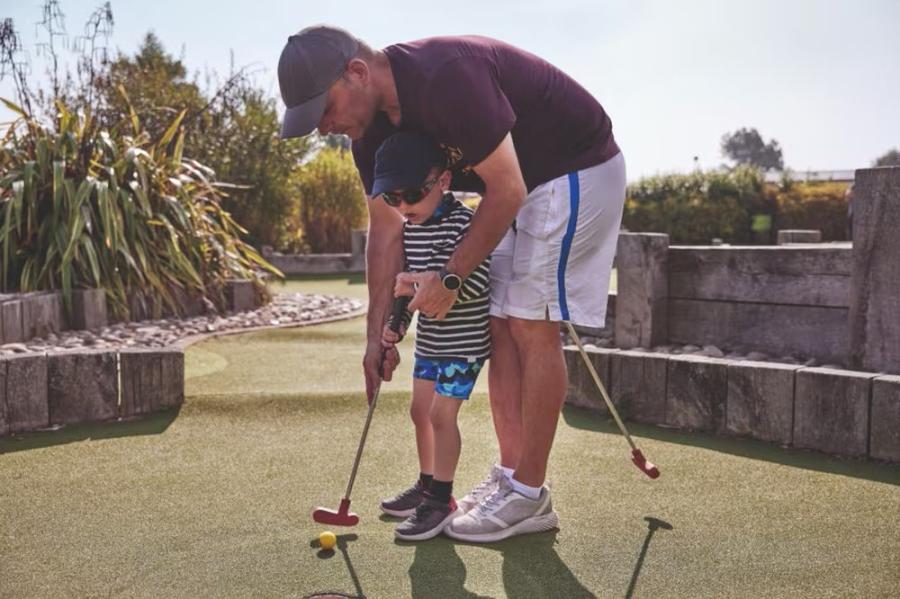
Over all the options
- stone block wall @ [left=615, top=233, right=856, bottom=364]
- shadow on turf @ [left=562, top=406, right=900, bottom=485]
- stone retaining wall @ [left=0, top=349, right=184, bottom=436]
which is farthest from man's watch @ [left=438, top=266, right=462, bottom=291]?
stone block wall @ [left=615, top=233, right=856, bottom=364]

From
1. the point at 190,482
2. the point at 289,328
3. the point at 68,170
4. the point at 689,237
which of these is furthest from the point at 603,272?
the point at 689,237

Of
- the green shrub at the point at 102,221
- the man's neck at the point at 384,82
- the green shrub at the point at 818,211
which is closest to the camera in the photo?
the man's neck at the point at 384,82

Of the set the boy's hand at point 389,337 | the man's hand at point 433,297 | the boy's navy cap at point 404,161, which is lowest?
the boy's hand at point 389,337

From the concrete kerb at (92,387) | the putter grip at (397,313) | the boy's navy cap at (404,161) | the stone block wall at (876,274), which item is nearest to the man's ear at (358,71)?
the boy's navy cap at (404,161)

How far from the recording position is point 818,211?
1602 centimetres

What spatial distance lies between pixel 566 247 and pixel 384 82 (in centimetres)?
64

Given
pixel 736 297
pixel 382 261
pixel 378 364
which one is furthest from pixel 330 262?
pixel 378 364

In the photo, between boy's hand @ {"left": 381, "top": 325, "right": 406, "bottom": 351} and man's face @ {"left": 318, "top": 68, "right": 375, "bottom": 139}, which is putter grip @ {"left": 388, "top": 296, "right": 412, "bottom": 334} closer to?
boy's hand @ {"left": 381, "top": 325, "right": 406, "bottom": 351}

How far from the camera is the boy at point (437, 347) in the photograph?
2.46m

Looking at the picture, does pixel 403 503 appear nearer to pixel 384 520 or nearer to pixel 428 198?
pixel 384 520

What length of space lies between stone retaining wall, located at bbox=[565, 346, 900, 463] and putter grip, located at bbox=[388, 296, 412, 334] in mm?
1473

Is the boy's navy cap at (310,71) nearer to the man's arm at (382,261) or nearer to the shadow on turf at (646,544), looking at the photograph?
the man's arm at (382,261)

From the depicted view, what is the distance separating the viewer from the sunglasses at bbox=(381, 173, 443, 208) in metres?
2.38

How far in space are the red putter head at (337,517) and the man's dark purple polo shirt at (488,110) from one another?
0.86m
